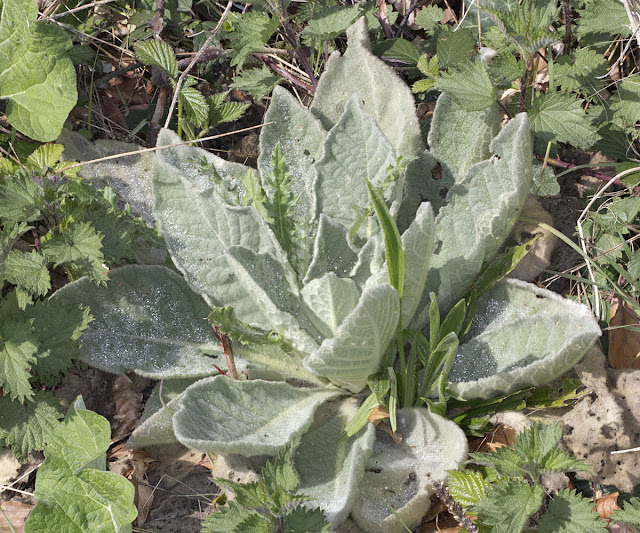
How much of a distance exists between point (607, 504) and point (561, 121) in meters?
1.31

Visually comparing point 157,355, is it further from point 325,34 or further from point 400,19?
point 400,19

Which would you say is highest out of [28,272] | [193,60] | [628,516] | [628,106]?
[193,60]

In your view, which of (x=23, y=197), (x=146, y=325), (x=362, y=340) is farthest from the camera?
(x=146, y=325)

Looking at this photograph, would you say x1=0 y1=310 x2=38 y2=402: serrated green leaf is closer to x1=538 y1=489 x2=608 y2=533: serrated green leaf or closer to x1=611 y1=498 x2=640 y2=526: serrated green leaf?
x1=538 y1=489 x2=608 y2=533: serrated green leaf

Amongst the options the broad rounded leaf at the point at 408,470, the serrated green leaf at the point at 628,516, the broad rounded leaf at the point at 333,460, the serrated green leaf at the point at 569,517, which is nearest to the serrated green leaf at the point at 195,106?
the broad rounded leaf at the point at 333,460

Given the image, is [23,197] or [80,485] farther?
[23,197]

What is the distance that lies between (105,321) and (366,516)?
1.09m

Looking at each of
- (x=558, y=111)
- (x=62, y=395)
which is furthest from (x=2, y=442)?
(x=558, y=111)

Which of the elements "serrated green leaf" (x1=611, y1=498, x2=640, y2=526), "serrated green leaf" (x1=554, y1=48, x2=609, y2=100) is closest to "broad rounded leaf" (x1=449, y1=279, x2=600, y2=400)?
"serrated green leaf" (x1=611, y1=498, x2=640, y2=526)

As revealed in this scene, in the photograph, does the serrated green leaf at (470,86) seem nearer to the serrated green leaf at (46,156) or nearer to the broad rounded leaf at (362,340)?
the broad rounded leaf at (362,340)

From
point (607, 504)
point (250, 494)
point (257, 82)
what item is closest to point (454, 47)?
point (257, 82)

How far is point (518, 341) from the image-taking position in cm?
199

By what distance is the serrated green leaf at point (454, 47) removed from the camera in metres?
2.55

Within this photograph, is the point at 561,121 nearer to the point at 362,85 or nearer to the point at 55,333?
the point at 362,85
